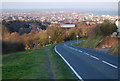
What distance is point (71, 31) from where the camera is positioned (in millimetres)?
94125

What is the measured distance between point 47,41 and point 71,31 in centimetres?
1313

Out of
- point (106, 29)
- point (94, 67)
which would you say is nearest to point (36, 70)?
point (94, 67)

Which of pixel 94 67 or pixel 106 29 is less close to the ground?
pixel 94 67

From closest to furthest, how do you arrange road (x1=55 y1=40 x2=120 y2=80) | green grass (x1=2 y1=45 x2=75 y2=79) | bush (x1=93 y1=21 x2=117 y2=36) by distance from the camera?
green grass (x1=2 y1=45 x2=75 y2=79)
road (x1=55 y1=40 x2=120 y2=80)
bush (x1=93 y1=21 x2=117 y2=36)

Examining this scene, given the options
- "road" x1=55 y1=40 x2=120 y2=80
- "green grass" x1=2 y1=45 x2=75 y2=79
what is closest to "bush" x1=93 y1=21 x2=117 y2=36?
"road" x1=55 y1=40 x2=120 y2=80

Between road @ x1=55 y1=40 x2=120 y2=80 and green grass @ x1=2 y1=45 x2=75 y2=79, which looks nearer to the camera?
green grass @ x1=2 y1=45 x2=75 y2=79

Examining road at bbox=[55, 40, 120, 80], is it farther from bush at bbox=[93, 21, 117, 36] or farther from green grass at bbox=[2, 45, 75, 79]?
bush at bbox=[93, 21, 117, 36]

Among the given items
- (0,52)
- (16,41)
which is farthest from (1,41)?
(16,41)

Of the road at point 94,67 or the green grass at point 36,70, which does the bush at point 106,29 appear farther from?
the green grass at point 36,70

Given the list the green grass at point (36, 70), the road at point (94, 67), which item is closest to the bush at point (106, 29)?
the road at point (94, 67)

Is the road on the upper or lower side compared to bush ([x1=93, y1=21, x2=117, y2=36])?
upper

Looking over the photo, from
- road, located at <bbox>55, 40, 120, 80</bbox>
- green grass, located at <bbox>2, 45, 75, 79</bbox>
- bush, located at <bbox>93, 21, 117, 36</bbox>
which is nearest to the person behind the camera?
green grass, located at <bbox>2, 45, 75, 79</bbox>

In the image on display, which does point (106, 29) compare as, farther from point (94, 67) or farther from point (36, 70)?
point (36, 70)

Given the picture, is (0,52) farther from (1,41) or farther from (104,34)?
(104,34)
